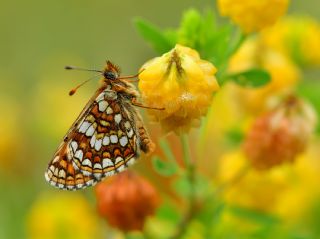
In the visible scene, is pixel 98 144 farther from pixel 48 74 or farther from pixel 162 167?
pixel 48 74

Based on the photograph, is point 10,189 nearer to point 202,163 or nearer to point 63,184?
point 202,163

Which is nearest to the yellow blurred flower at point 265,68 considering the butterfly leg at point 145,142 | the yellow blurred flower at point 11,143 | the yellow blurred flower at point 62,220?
the butterfly leg at point 145,142

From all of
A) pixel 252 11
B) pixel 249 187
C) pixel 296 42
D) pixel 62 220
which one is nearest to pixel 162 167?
pixel 252 11

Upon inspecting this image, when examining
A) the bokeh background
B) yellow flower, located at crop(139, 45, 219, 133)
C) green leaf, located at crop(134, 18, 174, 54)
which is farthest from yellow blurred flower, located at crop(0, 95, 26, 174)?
yellow flower, located at crop(139, 45, 219, 133)

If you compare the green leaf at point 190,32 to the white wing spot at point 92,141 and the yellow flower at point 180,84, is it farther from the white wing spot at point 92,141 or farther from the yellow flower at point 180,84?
the white wing spot at point 92,141

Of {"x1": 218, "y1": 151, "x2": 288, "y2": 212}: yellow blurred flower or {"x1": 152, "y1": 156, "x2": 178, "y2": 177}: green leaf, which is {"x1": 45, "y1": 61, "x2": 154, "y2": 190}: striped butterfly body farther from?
{"x1": 218, "y1": 151, "x2": 288, "y2": 212}: yellow blurred flower

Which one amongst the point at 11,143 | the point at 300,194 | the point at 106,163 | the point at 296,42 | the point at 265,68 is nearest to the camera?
the point at 106,163
